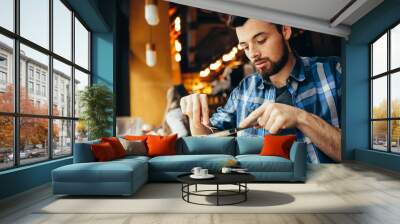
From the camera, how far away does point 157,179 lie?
600 cm

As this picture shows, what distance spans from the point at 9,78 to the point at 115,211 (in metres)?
2.43

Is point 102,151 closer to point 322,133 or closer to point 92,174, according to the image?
point 92,174

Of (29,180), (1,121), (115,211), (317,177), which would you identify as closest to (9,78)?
(1,121)

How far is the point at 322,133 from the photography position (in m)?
8.55

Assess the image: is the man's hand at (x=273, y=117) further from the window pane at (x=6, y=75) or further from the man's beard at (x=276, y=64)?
the window pane at (x=6, y=75)

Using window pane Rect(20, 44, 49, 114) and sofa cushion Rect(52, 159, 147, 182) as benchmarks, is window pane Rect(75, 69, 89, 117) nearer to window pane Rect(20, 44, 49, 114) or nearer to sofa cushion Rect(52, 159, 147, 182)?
window pane Rect(20, 44, 49, 114)

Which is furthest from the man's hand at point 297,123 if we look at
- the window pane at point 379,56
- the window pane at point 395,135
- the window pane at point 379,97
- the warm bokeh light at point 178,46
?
the warm bokeh light at point 178,46

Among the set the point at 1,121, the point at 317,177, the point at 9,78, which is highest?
the point at 9,78

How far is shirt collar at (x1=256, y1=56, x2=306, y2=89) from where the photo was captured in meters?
8.53

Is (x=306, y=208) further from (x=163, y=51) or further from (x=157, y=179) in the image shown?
(x=163, y=51)

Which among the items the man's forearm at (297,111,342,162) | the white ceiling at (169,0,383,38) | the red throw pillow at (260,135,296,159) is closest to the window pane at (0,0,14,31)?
the white ceiling at (169,0,383,38)

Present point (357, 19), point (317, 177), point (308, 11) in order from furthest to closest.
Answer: point (357, 19)
point (308, 11)
point (317, 177)

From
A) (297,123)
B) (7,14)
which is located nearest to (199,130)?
(297,123)

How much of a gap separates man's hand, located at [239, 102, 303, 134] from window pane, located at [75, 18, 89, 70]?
376cm
